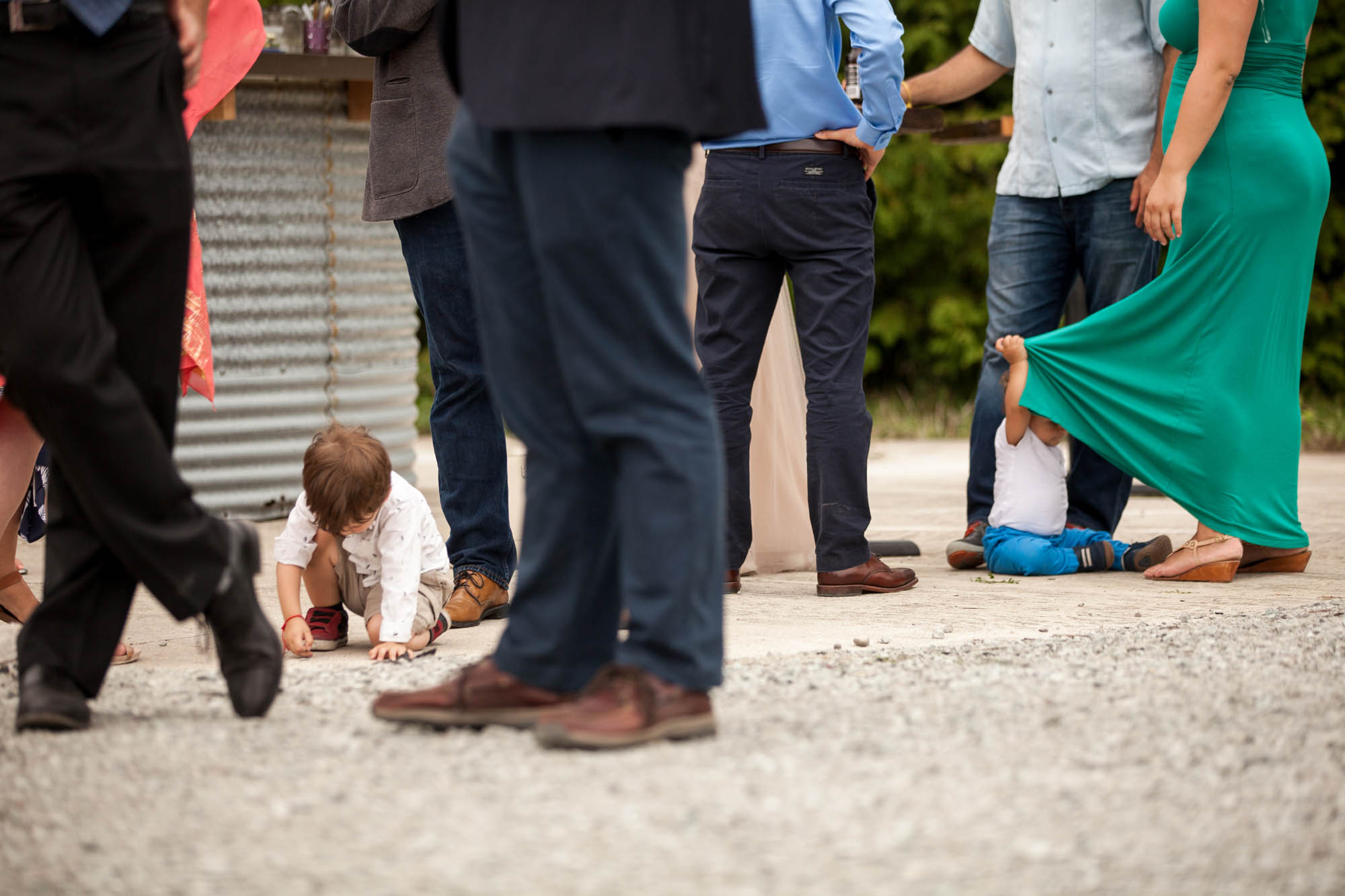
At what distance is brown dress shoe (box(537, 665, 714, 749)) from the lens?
2.07 metres

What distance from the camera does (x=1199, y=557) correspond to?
415 cm

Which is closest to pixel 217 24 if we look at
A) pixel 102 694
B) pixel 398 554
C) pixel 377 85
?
pixel 377 85

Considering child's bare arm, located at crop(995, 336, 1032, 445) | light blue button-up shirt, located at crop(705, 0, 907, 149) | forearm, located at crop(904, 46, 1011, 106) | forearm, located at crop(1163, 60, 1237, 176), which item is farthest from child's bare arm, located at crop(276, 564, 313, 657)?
forearm, located at crop(904, 46, 1011, 106)

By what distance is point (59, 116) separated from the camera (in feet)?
7.36

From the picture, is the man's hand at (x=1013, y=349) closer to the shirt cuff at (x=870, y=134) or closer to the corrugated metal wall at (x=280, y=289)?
the shirt cuff at (x=870, y=134)

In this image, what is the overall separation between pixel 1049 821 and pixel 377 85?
98.2 inches

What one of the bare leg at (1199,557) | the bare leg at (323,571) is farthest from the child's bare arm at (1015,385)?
the bare leg at (323,571)

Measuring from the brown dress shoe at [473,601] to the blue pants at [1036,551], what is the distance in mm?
1512

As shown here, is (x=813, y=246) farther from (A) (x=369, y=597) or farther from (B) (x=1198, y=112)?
(A) (x=369, y=597)

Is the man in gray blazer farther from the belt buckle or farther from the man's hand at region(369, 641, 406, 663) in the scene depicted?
the belt buckle

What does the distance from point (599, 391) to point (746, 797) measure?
590 millimetres

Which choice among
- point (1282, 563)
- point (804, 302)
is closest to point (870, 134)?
point (804, 302)

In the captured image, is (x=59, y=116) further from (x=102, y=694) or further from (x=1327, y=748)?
(x=1327, y=748)

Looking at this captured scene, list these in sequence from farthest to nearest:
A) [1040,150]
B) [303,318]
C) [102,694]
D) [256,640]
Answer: [303,318] → [1040,150] → [102,694] → [256,640]
